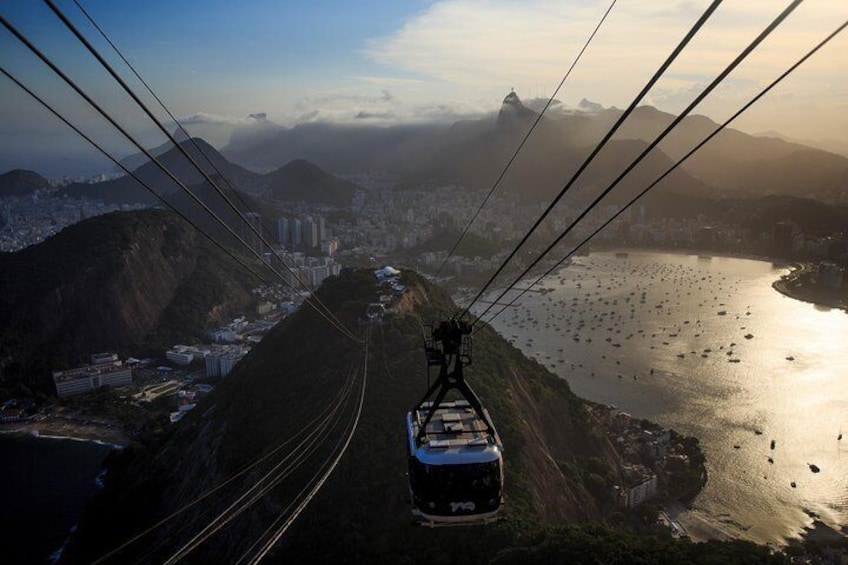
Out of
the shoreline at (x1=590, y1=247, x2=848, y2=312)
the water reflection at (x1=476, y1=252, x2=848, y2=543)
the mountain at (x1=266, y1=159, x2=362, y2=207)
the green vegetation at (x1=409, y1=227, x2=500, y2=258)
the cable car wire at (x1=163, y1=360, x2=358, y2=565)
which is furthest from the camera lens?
the mountain at (x1=266, y1=159, x2=362, y2=207)

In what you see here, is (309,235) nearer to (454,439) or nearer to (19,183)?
(454,439)

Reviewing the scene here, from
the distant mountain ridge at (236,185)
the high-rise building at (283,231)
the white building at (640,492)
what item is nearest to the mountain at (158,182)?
the distant mountain ridge at (236,185)

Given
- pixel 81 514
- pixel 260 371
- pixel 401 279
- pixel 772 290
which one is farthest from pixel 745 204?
pixel 81 514

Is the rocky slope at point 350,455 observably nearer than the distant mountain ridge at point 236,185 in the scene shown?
Yes

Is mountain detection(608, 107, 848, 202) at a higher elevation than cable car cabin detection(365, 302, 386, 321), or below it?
higher

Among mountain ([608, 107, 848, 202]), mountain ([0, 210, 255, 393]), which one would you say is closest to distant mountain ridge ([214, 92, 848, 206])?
mountain ([608, 107, 848, 202])

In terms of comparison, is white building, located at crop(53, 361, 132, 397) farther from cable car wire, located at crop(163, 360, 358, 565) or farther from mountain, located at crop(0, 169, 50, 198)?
mountain, located at crop(0, 169, 50, 198)

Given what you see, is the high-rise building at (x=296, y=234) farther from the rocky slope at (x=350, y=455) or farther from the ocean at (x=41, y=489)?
the rocky slope at (x=350, y=455)

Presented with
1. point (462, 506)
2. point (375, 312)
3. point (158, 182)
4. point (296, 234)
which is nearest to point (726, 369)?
point (375, 312)
